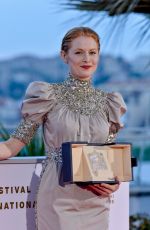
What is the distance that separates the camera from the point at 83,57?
123 inches

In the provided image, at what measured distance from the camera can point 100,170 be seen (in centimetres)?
298

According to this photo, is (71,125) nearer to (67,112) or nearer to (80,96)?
(67,112)

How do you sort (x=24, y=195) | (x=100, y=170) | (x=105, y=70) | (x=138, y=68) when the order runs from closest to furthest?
1. (x=100, y=170)
2. (x=24, y=195)
3. (x=138, y=68)
4. (x=105, y=70)

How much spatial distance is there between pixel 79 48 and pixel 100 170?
53 cm

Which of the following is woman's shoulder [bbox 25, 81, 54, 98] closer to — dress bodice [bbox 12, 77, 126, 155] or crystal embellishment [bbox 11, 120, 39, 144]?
dress bodice [bbox 12, 77, 126, 155]

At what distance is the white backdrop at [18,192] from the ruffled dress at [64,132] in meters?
0.40

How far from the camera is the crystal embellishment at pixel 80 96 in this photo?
3117 mm

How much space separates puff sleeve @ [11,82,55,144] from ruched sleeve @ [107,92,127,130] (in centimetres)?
27

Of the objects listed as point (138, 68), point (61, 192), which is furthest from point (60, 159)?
point (138, 68)

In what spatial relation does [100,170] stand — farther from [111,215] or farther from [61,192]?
[111,215]

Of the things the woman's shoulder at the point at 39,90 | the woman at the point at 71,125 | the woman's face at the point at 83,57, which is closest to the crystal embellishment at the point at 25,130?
the woman at the point at 71,125

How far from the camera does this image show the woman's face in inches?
123

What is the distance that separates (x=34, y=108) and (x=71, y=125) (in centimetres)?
20

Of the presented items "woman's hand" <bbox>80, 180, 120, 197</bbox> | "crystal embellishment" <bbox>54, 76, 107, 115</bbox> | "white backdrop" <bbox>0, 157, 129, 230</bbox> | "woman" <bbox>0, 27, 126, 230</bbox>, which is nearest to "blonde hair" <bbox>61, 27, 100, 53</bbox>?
"woman" <bbox>0, 27, 126, 230</bbox>
